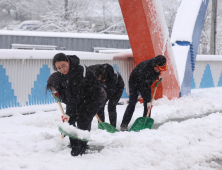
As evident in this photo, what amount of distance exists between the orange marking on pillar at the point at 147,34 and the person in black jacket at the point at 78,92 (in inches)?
175

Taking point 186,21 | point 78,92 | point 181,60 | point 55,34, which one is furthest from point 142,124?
point 55,34

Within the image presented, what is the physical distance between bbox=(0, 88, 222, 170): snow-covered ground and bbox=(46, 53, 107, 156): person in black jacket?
1.28ft

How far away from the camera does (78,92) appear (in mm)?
3713

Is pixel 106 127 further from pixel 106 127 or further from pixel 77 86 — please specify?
pixel 77 86

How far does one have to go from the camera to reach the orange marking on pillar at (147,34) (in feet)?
25.5

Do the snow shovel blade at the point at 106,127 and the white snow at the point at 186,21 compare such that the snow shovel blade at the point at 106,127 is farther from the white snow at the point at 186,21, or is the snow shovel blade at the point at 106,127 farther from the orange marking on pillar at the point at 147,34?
the white snow at the point at 186,21

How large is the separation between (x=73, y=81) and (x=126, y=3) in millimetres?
4686

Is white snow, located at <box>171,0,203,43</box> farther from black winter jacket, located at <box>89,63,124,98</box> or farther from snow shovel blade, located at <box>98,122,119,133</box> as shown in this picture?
snow shovel blade, located at <box>98,122,119,133</box>

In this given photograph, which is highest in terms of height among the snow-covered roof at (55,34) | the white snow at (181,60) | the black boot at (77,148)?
the snow-covered roof at (55,34)

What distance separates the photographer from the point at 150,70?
533cm

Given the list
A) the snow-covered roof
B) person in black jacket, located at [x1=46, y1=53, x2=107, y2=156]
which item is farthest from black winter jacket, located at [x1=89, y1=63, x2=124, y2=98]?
the snow-covered roof

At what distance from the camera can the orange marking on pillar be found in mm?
7758

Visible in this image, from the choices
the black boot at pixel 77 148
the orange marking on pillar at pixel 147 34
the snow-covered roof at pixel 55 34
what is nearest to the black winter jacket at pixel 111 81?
the black boot at pixel 77 148

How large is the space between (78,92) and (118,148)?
1.07 m
